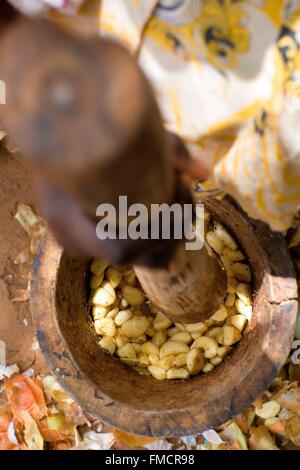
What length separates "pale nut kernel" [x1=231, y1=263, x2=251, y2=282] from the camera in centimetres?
137

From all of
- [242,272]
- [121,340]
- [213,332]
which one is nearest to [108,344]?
[121,340]

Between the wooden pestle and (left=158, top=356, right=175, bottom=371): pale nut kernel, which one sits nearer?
the wooden pestle

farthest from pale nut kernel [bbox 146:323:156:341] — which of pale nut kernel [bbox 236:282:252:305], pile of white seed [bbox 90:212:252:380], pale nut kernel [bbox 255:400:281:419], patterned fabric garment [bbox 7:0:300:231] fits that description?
patterned fabric garment [bbox 7:0:300:231]

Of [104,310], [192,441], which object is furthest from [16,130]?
[192,441]

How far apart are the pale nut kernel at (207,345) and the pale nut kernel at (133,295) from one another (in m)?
0.16

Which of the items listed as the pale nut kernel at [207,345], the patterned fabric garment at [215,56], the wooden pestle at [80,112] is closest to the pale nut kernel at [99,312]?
the pale nut kernel at [207,345]

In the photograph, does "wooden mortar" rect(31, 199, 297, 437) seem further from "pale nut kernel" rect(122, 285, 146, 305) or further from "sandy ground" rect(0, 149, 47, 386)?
"sandy ground" rect(0, 149, 47, 386)

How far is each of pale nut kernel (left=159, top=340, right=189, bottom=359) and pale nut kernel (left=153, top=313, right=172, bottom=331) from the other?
0.13ft

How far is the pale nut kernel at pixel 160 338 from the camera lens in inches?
54.1

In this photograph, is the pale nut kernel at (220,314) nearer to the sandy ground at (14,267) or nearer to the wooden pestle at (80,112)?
the sandy ground at (14,267)

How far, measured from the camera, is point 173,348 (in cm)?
135

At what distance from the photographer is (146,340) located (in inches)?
54.9

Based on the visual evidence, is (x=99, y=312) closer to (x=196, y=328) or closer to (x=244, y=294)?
(x=196, y=328)

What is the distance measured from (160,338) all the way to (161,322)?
0.04m
